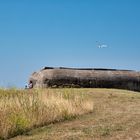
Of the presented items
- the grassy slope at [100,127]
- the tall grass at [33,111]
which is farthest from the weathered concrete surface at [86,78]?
the tall grass at [33,111]

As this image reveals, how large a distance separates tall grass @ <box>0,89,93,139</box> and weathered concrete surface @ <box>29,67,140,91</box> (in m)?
10.3

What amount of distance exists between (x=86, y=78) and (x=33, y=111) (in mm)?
14586

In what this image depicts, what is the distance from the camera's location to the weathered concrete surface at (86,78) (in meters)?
26.4

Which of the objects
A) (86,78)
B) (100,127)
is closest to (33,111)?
(100,127)

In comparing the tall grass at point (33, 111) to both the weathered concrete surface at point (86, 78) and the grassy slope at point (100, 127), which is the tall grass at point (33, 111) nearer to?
the grassy slope at point (100, 127)

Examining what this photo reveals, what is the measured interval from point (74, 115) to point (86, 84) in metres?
13.0

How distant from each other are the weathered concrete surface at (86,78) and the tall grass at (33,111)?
33.9ft

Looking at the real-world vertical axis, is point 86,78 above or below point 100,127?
above

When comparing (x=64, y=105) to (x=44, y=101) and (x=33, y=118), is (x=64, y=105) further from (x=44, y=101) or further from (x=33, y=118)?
(x=33, y=118)

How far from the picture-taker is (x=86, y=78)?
88.8 feet

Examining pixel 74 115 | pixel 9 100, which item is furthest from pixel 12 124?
pixel 74 115

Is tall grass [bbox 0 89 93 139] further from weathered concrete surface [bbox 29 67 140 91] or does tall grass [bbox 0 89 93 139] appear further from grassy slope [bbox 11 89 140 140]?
weathered concrete surface [bbox 29 67 140 91]

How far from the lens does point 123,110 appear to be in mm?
16016

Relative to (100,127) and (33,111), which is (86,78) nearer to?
(33,111)
